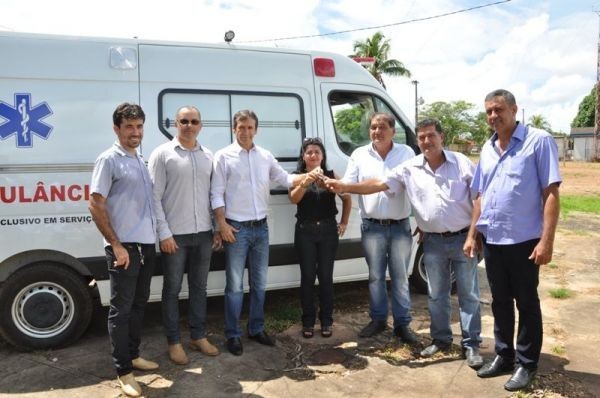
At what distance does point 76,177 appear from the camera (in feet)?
13.1

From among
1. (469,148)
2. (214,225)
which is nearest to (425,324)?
(214,225)

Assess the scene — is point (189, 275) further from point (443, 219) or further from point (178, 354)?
point (443, 219)

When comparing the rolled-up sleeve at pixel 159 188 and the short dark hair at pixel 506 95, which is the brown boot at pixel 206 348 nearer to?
the rolled-up sleeve at pixel 159 188

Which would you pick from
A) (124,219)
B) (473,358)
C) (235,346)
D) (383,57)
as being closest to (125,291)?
(124,219)

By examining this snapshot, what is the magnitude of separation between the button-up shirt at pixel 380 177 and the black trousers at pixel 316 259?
1.17ft

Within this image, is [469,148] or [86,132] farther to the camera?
[469,148]

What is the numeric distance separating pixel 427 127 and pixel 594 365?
7.20 feet

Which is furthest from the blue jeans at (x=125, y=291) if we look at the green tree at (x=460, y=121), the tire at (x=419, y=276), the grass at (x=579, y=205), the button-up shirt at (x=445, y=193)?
the green tree at (x=460, y=121)

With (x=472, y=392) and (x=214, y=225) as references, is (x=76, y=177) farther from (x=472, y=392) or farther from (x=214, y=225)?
(x=472, y=392)

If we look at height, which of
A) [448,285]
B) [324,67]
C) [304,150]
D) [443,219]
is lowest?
[448,285]

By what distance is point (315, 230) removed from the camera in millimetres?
4215

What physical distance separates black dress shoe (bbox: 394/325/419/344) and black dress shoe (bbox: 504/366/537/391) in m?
0.90

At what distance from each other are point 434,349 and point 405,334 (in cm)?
31

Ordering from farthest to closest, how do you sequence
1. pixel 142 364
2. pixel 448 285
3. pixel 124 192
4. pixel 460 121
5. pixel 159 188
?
pixel 460 121
pixel 448 285
pixel 142 364
pixel 159 188
pixel 124 192
